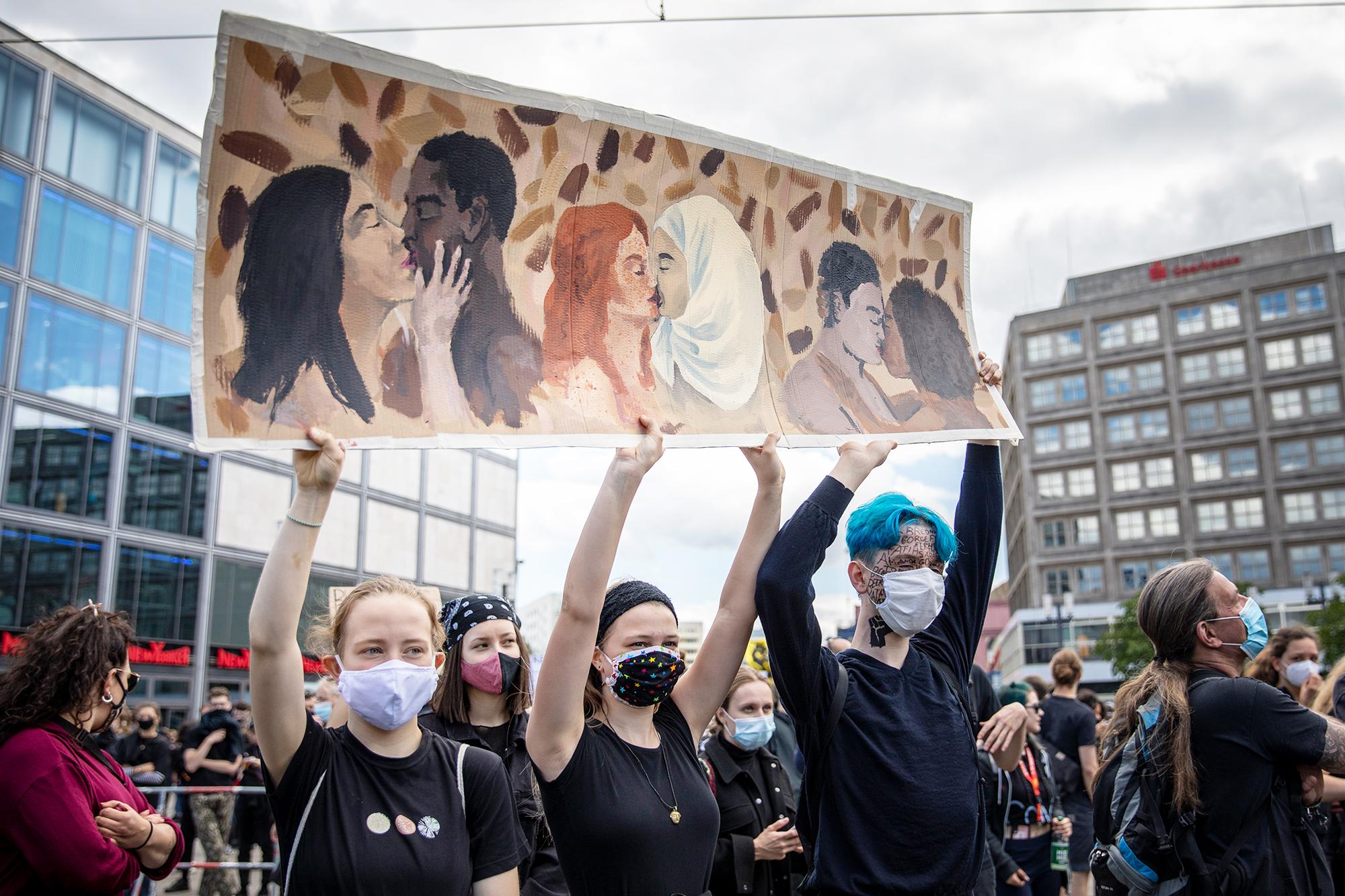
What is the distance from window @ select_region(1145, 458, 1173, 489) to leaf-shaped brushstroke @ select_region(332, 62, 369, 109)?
2770 inches

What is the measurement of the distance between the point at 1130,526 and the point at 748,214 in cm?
6939

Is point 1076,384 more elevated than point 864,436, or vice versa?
point 1076,384

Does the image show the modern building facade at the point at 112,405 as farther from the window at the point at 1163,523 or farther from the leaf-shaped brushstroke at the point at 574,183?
the window at the point at 1163,523

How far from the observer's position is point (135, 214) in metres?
30.3

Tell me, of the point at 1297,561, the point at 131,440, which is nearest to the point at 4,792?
the point at 131,440

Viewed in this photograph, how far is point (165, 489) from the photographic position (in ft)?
101

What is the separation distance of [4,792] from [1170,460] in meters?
71.0

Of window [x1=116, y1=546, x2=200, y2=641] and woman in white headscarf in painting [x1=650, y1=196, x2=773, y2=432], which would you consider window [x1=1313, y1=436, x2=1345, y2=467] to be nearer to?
window [x1=116, y1=546, x2=200, y2=641]

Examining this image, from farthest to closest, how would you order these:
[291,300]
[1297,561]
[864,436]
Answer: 1. [1297,561]
2. [864,436]
3. [291,300]

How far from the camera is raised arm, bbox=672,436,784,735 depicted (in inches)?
128

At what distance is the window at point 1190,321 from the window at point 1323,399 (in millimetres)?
7180

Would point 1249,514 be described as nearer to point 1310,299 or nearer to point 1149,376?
point 1149,376

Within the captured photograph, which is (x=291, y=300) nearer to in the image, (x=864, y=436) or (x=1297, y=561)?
(x=864, y=436)

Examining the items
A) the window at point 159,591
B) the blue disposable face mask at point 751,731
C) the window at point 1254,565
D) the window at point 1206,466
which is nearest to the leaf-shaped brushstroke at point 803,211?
the blue disposable face mask at point 751,731
